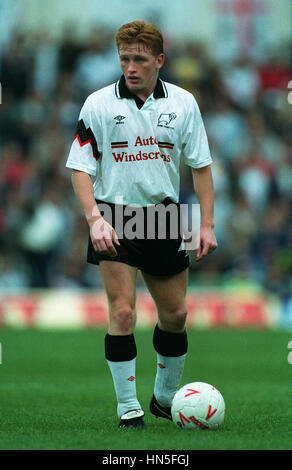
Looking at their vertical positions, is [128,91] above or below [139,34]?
below

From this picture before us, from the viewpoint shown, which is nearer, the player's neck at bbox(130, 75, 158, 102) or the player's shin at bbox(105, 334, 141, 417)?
the player's shin at bbox(105, 334, 141, 417)

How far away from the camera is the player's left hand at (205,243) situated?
5.93m

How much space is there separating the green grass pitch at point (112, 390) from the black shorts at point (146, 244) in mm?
1001

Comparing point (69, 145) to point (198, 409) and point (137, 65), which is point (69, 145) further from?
point (198, 409)

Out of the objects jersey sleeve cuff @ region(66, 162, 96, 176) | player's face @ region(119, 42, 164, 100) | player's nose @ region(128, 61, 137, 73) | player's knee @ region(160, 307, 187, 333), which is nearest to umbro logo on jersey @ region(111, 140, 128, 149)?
jersey sleeve cuff @ region(66, 162, 96, 176)

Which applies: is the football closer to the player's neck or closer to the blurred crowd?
the player's neck

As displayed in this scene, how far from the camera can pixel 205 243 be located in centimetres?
595

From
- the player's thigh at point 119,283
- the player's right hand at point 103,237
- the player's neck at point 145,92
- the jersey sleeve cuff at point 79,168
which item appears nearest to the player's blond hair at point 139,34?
the player's neck at point 145,92

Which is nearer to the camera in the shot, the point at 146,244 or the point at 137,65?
the point at 137,65

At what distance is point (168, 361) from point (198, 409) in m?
0.60

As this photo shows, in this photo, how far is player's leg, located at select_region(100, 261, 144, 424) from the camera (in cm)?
581

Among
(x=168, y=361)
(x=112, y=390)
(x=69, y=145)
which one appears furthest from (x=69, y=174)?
(x=168, y=361)

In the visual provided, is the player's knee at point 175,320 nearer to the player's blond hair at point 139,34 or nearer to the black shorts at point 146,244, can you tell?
the black shorts at point 146,244
